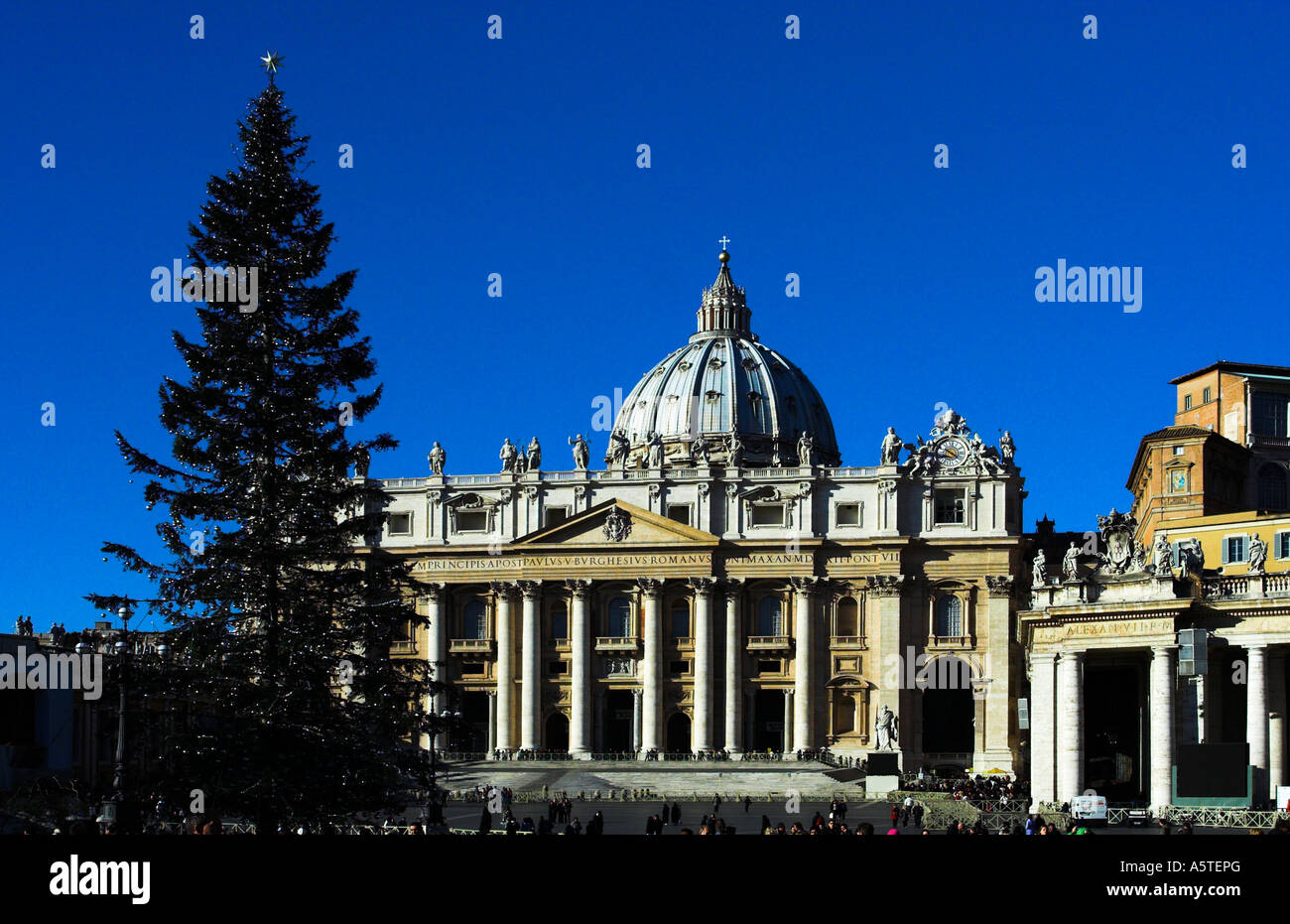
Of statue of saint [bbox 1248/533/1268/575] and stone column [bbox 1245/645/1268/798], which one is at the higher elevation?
statue of saint [bbox 1248/533/1268/575]

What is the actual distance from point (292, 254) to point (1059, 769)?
28.4 m

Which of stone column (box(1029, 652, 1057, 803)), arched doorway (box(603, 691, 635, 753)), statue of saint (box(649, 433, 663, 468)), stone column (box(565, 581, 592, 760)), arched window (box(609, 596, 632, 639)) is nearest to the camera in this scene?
stone column (box(1029, 652, 1057, 803))

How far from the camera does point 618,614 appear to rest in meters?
111

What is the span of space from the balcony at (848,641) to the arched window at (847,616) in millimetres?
306

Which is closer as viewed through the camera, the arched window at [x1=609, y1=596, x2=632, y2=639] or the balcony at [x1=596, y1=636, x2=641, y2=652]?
the balcony at [x1=596, y1=636, x2=641, y2=652]

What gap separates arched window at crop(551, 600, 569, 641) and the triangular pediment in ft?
13.5

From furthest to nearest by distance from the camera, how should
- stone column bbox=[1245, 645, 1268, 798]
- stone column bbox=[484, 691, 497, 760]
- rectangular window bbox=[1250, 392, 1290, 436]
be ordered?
stone column bbox=[484, 691, 497, 760]
rectangular window bbox=[1250, 392, 1290, 436]
stone column bbox=[1245, 645, 1268, 798]

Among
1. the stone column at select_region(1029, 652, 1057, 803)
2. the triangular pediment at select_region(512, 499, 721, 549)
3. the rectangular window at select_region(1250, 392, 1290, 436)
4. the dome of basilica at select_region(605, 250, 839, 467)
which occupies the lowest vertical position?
the stone column at select_region(1029, 652, 1057, 803)

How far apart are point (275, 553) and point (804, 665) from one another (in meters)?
77.0

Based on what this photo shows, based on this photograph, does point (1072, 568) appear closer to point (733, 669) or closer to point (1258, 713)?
point (1258, 713)

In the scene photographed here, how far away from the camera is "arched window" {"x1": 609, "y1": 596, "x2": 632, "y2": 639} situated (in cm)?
Answer: 11125

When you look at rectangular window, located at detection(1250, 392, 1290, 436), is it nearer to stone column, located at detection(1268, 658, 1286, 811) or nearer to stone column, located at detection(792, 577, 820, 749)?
stone column, located at detection(792, 577, 820, 749)

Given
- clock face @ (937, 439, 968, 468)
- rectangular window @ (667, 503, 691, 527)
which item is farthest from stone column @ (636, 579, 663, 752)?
clock face @ (937, 439, 968, 468)

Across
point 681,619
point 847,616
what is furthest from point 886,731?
point 681,619
